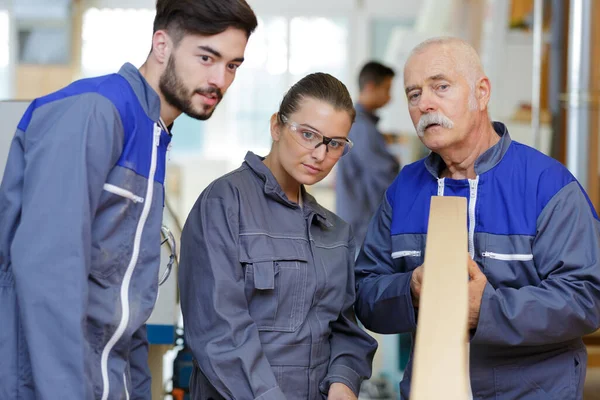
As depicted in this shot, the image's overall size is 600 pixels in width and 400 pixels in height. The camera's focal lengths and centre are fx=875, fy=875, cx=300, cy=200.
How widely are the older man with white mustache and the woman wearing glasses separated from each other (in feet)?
0.47

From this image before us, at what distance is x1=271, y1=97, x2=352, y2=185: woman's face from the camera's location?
1.98 m

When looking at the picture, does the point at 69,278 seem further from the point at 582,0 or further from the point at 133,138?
the point at 582,0

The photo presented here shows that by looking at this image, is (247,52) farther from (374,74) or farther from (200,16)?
(200,16)

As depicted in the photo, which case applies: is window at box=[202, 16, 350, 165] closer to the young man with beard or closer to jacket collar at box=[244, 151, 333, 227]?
jacket collar at box=[244, 151, 333, 227]

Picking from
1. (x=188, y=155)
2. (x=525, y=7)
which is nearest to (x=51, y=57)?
(x=188, y=155)

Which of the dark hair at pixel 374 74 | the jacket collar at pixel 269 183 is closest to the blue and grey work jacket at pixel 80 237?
the jacket collar at pixel 269 183

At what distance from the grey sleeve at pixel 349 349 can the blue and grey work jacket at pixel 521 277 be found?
0.17ft

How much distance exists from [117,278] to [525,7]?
169 inches

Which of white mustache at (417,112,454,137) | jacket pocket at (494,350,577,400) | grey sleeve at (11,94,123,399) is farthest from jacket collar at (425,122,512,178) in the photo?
grey sleeve at (11,94,123,399)

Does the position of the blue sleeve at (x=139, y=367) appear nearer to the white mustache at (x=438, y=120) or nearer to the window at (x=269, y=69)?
the white mustache at (x=438, y=120)

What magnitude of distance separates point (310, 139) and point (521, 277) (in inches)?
22.3

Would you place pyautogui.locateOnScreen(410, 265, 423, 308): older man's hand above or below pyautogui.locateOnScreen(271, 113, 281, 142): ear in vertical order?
Answer: below

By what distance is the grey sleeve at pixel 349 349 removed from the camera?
1973mm

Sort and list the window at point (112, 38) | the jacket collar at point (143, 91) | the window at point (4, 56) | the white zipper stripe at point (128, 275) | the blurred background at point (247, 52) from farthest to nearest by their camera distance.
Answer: the window at point (112, 38), the window at point (4, 56), the blurred background at point (247, 52), the jacket collar at point (143, 91), the white zipper stripe at point (128, 275)
